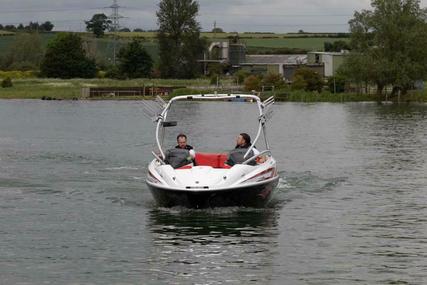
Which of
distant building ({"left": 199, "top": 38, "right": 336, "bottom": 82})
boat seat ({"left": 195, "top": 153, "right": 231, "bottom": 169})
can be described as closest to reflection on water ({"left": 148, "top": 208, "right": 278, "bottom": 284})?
boat seat ({"left": 195, "top": 153, "right": 231, "bottom": 169})

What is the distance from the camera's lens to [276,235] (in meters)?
23.5

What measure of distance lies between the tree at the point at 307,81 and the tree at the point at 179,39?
31.7 metres

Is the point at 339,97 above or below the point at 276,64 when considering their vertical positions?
below

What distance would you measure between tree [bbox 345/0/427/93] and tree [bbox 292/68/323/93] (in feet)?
30.5

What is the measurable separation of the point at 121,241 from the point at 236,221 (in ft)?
11.6

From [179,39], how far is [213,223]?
12568 centimetres

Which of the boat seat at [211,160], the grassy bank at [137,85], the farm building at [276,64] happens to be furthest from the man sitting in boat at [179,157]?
the farm building at [276,64]

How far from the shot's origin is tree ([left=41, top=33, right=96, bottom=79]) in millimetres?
141125

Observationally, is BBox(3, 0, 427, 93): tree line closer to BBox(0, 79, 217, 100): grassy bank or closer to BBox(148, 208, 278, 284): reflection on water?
BBox(0, 79, 217, 100): grassy bank

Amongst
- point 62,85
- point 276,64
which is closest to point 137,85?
point 62,85

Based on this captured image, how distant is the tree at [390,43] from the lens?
103875mm

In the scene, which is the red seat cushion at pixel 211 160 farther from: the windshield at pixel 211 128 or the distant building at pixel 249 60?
the distant building at pixel 249 60

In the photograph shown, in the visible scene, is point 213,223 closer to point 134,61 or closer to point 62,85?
point 62,85

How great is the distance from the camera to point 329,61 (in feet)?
455
